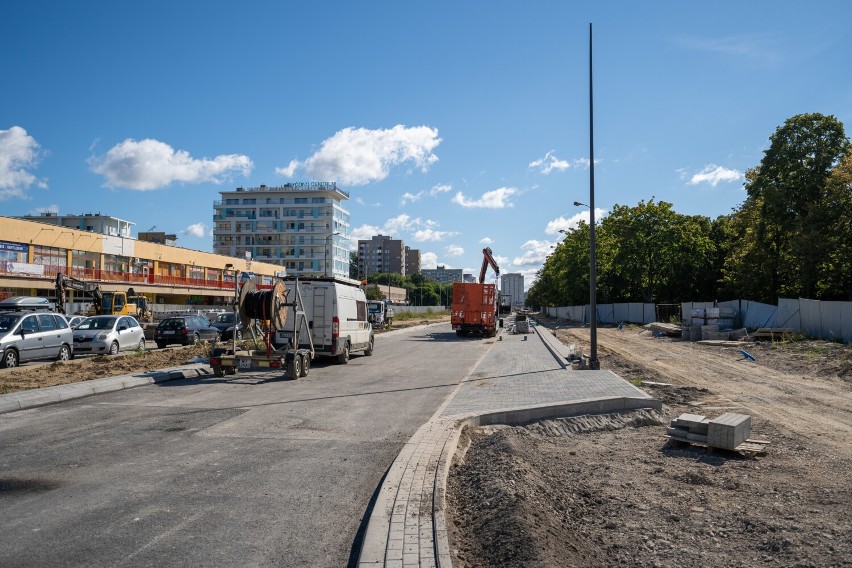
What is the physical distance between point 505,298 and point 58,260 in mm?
40441

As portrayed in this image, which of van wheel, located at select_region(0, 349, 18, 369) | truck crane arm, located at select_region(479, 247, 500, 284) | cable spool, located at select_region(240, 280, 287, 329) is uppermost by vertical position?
truck crane arm, located at select_region(479, 247, 500, 284)

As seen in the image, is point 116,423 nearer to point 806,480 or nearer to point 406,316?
point 806,480

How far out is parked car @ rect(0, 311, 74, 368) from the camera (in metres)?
16.9

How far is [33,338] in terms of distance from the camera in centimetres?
1775

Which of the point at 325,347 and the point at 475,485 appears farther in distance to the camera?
the point at 325,347

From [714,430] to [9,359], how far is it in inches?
700

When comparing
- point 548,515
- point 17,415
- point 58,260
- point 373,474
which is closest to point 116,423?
point 17,415

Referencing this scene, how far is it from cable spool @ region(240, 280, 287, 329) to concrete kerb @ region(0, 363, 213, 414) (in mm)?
2098

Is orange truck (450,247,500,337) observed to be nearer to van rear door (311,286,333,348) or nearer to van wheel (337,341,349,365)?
van wheel (337,341,349,365)

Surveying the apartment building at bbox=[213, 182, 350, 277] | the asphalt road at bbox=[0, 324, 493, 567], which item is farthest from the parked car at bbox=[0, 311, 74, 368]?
the apartment building at bbox=[213, 182, 350, 277]

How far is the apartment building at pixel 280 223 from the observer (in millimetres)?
111875

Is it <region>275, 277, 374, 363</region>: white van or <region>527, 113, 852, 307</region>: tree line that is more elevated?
<region>527, 113, 852, 307</region>: tree line

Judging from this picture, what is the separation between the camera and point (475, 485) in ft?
20.2

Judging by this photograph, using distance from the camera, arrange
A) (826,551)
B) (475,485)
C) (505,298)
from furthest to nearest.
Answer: (505,298), (475,485), (826,551)
